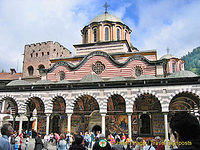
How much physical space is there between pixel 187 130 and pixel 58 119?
2195 centimetres

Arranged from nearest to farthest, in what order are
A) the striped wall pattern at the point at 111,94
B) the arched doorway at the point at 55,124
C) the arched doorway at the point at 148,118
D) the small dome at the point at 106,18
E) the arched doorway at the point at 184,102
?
the striped wall pattern at the point at 111,94 → the arched doorway at the point at 184,102 → the arched doorway at the point at 148,118 → the arched doorway at the point at 55,124 → the small dome at the point at 106,18

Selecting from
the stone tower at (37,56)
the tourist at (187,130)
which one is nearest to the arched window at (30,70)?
the stone tower at (37,56)

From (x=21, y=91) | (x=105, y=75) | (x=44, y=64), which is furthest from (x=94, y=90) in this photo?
(x=44, y=64)

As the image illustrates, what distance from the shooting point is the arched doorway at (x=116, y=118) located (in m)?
20.5

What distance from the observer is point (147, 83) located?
17.7 meters

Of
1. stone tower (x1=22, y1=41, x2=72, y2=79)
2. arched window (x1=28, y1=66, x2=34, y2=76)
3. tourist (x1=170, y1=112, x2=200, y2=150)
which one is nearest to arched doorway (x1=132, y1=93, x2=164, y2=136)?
tourist (x1=170, y1=112, x2=200, y2=150)

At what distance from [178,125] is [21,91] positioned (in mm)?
20541

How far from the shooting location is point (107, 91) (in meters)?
18.4

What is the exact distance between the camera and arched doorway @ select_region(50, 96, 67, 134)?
22.4m

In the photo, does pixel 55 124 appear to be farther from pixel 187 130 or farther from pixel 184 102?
pixel 187 130

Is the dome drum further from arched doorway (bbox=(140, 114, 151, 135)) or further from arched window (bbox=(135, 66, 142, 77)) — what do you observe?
arched doorway (bbox=(140, 114, 151, 135))

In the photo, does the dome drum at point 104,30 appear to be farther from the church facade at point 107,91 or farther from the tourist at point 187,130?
the tourist at point 187,130

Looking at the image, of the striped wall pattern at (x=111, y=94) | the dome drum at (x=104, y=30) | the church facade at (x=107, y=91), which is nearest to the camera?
the striped wall pattern at (x=111, y=94)

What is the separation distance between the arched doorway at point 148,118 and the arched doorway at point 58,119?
7670 mm
